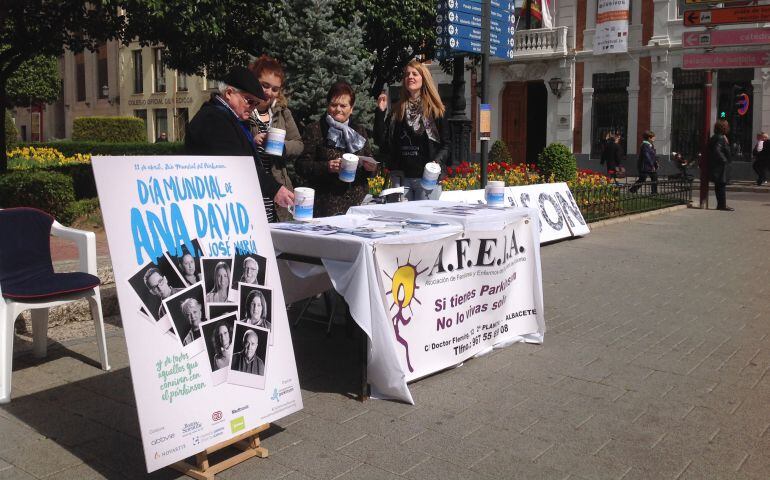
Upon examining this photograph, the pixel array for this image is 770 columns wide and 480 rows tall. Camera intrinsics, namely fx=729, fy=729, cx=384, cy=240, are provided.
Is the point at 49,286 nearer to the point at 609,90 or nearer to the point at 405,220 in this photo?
the point at 405,220

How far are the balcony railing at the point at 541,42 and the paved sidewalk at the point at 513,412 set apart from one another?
→ 24608 mm

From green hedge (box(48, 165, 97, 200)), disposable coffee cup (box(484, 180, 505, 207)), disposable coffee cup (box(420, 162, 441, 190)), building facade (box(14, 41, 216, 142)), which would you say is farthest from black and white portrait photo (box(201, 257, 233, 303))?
building facade (box(14, 41, 216, 142))

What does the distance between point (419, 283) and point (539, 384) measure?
1.01 metres

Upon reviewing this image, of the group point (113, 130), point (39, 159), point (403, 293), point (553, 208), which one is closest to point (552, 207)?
point (553, 208)

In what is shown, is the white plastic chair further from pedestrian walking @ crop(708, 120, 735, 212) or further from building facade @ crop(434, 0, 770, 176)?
building facade @ crop(434, 0, 770, 176)

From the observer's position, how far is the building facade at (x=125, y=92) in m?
42.8

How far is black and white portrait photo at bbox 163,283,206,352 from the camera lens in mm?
3129

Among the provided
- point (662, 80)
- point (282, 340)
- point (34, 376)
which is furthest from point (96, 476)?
point (662, 80)

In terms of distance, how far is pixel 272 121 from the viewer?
5301 mm

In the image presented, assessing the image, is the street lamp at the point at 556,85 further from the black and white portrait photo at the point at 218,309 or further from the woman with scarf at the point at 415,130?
the black and white portrait photo at the point at 218,309

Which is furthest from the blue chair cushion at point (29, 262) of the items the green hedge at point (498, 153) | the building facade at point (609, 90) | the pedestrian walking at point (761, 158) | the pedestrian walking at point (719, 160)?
the pedestrian walking at point (761, 158)

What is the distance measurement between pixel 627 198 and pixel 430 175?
30.5 feet

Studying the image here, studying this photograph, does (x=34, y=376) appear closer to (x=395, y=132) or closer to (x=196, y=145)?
(x=196, y=145)

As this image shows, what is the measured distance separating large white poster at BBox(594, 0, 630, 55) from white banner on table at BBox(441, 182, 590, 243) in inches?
697
